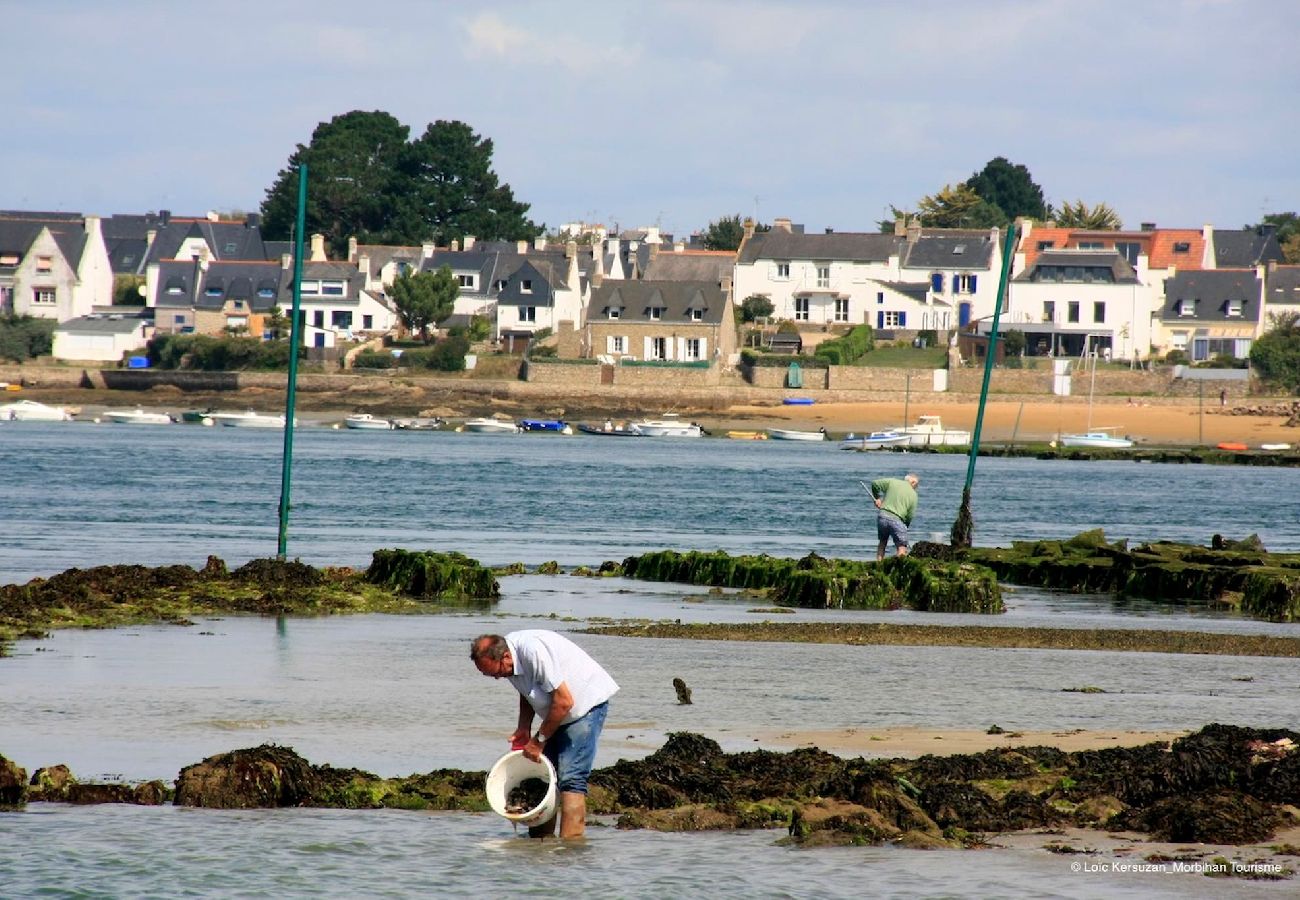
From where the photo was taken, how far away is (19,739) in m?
13.9

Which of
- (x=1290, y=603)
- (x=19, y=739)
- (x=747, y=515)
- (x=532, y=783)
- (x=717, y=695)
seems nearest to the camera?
(x=532, y=783)

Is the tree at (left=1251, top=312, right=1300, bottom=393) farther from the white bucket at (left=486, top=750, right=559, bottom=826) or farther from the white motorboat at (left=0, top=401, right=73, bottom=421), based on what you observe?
the white bucket at (left=486, top=750, right=559, bottom=826)

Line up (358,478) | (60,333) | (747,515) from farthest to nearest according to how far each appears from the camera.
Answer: (60,333) < (358,478) < (747,515)

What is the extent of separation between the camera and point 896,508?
92.9 feet

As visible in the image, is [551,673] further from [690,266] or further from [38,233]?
[38,233]

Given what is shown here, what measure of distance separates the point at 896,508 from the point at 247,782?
17.5 m

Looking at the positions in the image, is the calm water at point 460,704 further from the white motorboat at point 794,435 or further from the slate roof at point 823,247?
the slate roof at point 823,247

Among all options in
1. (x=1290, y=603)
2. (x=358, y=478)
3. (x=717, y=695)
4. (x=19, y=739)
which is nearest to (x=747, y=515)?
(x=358, y=478)

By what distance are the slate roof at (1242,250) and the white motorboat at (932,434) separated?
136 feet

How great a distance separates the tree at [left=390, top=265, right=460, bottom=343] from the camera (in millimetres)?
120500

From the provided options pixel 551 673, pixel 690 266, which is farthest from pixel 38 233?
pixel 551 673

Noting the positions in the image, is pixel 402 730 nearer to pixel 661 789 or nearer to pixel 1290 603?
pixel 661 789

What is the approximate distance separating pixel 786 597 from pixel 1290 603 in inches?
302

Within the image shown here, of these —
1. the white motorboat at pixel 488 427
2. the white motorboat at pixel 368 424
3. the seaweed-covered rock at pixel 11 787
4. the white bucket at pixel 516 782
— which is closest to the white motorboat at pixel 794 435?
the white motorboat at pixel 488 427
